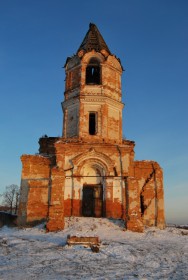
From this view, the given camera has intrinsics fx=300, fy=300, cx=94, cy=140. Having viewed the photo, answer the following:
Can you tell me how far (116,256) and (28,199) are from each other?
9.54 meters

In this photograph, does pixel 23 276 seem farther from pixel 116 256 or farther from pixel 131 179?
pixel 131 179

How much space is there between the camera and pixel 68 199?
17484 millimetres

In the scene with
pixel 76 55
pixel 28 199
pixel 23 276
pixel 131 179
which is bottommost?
pixel 23 276

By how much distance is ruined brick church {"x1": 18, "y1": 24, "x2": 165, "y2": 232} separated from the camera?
17078 millimetres

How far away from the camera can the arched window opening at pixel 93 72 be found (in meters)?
20.6

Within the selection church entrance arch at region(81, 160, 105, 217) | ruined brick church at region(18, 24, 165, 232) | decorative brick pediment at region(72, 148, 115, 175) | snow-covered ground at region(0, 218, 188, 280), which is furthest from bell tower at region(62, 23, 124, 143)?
snow-covered ground at region(0, 218, 188, 280)

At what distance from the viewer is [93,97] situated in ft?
63.6

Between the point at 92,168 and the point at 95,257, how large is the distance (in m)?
9.09

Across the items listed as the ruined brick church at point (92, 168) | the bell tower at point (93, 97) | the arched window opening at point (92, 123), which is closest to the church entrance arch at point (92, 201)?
the ruined brick church at point (92, 168)

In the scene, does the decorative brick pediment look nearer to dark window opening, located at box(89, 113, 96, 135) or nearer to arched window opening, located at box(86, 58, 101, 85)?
dark window opening, located at box(89, 113, 96, 135)

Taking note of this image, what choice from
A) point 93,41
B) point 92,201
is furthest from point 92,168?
→ point 93,41

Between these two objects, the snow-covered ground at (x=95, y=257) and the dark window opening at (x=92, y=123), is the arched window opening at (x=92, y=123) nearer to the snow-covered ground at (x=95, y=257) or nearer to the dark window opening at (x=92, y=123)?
the dark window opening at (x=92, y=123)

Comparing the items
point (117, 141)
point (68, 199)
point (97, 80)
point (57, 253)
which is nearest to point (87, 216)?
point (68, 199)

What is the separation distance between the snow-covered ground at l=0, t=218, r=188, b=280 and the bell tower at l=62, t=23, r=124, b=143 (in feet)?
20.3
